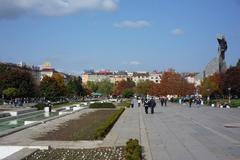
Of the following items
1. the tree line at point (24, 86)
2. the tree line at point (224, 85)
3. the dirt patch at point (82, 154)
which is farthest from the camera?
the tree line at point (224, 85)

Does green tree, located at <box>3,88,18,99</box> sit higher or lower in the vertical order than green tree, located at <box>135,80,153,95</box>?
lower

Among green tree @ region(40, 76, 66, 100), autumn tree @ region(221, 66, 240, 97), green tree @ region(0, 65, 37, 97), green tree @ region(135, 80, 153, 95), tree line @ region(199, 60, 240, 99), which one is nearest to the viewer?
green tree @ region(0, 65, 37, 97)

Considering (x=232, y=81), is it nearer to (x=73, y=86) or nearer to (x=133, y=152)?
(x=73, y=86)

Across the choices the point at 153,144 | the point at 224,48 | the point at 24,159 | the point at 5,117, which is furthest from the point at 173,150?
the point at 224,48

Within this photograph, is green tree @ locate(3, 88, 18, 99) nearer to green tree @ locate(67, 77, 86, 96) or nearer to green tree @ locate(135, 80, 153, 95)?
green tree @ locate(67, 77, 86, 96)

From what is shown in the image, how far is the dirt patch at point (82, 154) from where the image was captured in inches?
510

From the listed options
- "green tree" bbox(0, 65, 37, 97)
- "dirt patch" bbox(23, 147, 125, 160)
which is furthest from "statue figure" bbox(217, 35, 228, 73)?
"dirt patch" bbox(23, 147, 125, 160)

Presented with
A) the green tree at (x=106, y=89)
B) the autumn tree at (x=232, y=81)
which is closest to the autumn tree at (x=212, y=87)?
the autumn tree at (x=232, y=81)

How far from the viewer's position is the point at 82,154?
13.6 meters

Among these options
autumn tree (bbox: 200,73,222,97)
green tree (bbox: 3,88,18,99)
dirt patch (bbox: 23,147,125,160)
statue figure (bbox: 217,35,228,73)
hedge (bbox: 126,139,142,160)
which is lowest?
dirt patch (bbox: 23,147,125,160)

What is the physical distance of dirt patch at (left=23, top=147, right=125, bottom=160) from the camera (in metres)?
13.0

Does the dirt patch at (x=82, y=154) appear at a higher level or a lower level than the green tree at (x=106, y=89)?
lower

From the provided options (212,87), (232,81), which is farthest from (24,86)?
(212,87)

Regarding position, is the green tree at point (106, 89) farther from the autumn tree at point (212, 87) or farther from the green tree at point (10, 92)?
the green tree at point (10, 92)
